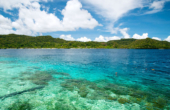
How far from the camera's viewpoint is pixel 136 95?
52.1 feet

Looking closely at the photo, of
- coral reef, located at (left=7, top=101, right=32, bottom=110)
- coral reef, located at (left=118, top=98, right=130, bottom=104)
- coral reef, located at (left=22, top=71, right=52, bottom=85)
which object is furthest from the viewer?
coral reef, located at (left=22, top=71, right=52, bottom=85)

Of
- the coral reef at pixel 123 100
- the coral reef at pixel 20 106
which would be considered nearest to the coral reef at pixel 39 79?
the coral reef at pixel 20 106

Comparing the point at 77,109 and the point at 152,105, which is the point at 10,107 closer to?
the point at 77,109

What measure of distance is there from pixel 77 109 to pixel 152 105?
33.2 feet

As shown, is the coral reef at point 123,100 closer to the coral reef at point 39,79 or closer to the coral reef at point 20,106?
the coral reef at point 20,106

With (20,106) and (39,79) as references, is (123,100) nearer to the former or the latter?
(20,106)

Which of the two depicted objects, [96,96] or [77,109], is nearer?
[77,109]

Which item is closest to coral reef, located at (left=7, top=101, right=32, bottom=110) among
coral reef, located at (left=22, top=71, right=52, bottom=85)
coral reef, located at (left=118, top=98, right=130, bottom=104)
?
coral reef, located at (left=22, top=71, right=52, bottom=85)

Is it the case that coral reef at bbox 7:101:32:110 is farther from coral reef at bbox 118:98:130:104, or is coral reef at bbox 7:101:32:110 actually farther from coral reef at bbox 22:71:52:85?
coral reef at bbox 118:98:130:104

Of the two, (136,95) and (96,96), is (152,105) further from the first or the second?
(96,96)

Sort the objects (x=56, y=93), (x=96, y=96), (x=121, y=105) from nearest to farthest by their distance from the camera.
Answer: (x=121, y=105), (x=96, y=96), (x=56, y=93)

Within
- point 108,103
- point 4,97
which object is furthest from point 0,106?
point 108,103

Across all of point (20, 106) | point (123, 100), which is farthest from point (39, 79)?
point (123, 100)

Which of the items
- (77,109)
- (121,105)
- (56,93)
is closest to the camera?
(77,109)
